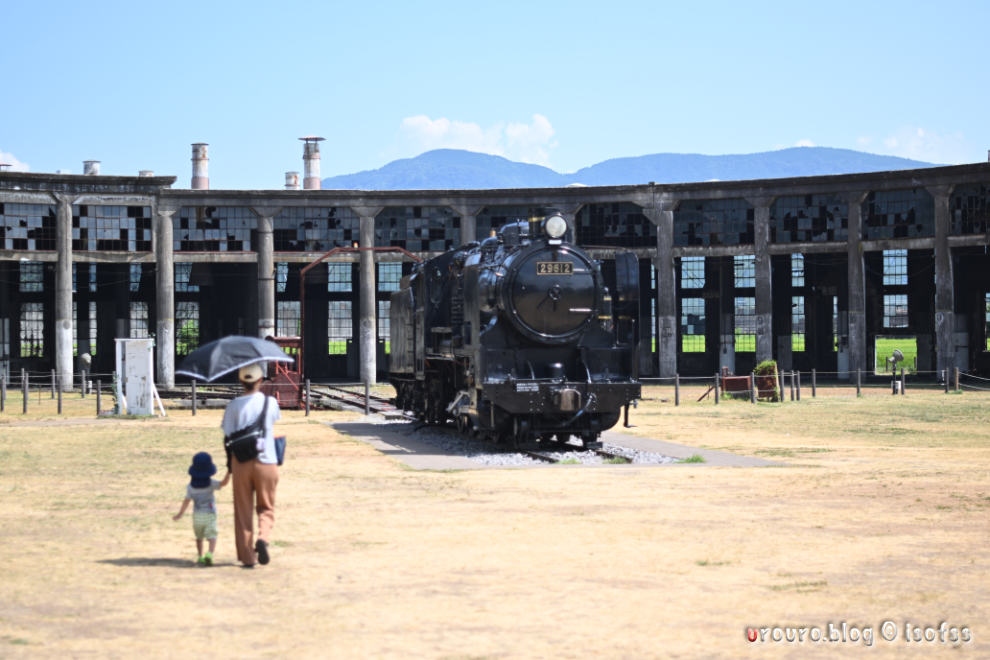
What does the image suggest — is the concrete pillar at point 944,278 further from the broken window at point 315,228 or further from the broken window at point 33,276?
the broken window at point 33,276

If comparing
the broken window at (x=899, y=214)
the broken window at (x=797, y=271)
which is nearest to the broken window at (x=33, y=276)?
the broken window at (x=797, y=271)

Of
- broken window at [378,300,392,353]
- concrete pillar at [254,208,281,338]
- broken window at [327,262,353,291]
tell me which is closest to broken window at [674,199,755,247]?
broken window at [378,300,392,353]

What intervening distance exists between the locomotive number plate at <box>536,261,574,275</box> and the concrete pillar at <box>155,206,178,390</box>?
35.9 metres

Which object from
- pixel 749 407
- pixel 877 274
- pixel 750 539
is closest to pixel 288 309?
pixel 877 274

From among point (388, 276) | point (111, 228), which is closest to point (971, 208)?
point (388, 276)

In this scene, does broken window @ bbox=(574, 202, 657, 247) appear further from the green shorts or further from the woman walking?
the green shorts

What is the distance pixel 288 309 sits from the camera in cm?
6725

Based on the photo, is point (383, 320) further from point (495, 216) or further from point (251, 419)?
point (251, 419)

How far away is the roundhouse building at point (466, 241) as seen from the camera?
181 feet

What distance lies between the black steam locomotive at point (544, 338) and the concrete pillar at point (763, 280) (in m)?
32.6

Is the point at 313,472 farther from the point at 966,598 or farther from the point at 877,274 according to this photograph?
the point at 877,274

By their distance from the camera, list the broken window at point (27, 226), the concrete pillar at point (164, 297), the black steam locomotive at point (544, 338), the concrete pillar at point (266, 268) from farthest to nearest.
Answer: the concrete pillar at point (266, 268) → the concrete pillar at point (164, 297) → the broken window at point (27, 226) → the black steam locomotive at point (544, 338)

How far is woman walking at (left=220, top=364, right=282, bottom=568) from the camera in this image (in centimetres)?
1103

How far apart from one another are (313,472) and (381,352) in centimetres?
4727
